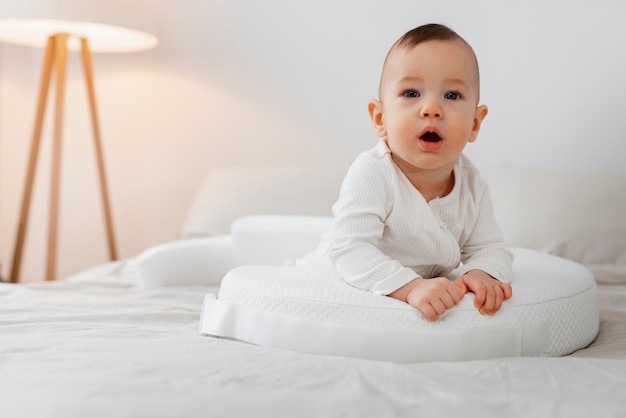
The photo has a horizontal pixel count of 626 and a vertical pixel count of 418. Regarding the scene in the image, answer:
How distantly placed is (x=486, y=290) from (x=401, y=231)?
21cm

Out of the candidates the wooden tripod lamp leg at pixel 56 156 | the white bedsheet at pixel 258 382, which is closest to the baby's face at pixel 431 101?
the white bedsheet at pixel 258 382

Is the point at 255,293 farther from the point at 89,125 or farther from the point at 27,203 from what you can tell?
the point at 89,125

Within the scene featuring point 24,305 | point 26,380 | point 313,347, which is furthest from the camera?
point 24,305

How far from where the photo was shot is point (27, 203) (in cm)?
296

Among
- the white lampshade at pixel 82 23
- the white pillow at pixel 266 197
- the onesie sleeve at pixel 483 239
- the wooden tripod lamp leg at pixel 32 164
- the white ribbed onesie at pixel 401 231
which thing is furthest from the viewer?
the wooden tripod lamp leg at pixel 32 164

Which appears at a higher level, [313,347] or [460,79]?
[460,79]

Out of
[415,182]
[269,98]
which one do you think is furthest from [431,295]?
[269,98]

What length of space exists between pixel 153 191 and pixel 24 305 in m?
1.64

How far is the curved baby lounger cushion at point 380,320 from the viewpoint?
4.10 ft

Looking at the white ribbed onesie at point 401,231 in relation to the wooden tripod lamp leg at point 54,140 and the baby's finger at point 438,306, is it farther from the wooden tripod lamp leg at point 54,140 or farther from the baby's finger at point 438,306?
the wooden tripod lamp leg at point 54,140

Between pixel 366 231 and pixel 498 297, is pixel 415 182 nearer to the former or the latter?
pixel 366 231

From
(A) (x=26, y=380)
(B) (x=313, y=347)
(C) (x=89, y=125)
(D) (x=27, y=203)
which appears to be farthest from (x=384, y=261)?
(C) (x=89, y=125)

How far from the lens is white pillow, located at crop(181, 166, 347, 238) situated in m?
2.54

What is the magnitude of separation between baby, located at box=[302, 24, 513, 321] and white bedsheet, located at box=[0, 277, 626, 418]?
223 millimetres
